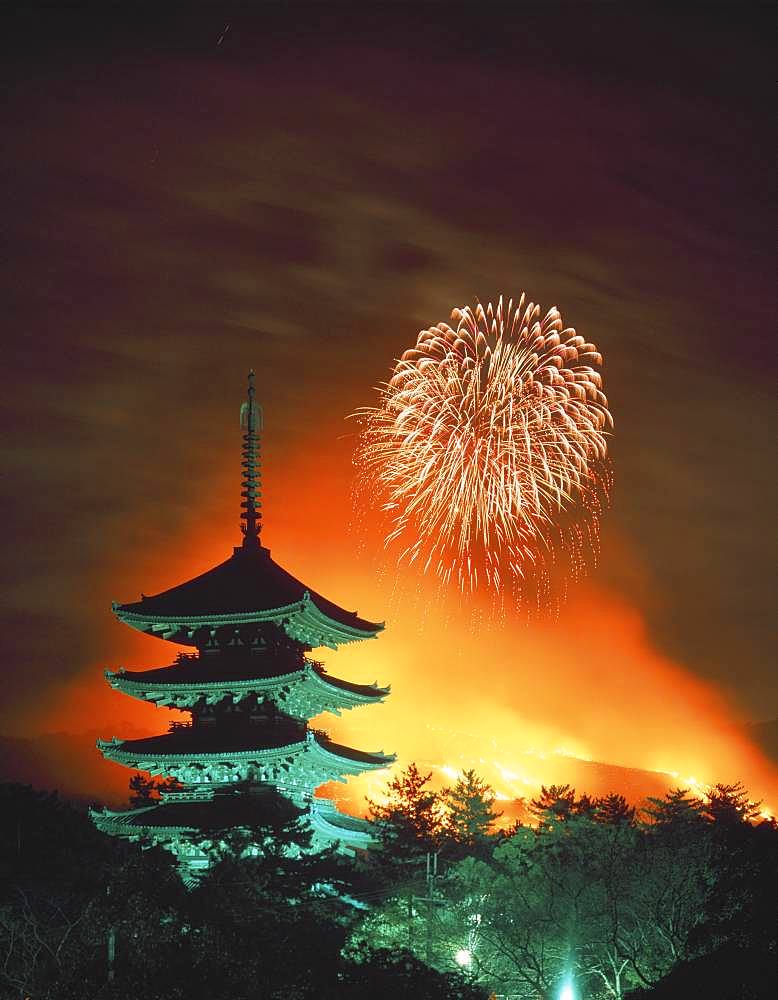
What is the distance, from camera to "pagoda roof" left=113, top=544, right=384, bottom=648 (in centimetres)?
4172

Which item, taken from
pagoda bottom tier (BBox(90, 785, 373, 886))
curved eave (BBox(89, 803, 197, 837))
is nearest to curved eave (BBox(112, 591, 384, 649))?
pagoda bottom tier (BBox(90, 785, 373, 886))

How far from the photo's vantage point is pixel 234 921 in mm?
31516

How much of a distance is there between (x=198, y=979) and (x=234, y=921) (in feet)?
9.59

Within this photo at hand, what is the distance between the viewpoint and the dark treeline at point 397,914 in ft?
94.5

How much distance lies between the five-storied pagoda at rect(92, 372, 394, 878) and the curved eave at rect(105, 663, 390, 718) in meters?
0.04

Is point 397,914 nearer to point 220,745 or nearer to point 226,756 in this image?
point 226,756

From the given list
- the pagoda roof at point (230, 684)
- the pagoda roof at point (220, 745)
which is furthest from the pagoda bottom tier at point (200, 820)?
the pagoda roof at point (230, 684)

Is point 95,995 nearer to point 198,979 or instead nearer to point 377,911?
point 198,979

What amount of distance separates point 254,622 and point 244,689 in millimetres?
2110

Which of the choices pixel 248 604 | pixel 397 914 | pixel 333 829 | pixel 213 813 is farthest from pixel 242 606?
pixel 397 914

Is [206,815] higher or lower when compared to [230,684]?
lower

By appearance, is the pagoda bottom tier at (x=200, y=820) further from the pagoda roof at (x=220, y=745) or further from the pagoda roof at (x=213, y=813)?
the pagoda roof at (x=220, y=745)

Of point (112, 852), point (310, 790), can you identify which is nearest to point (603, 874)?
point (310, 790)

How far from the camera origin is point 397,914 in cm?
4097
